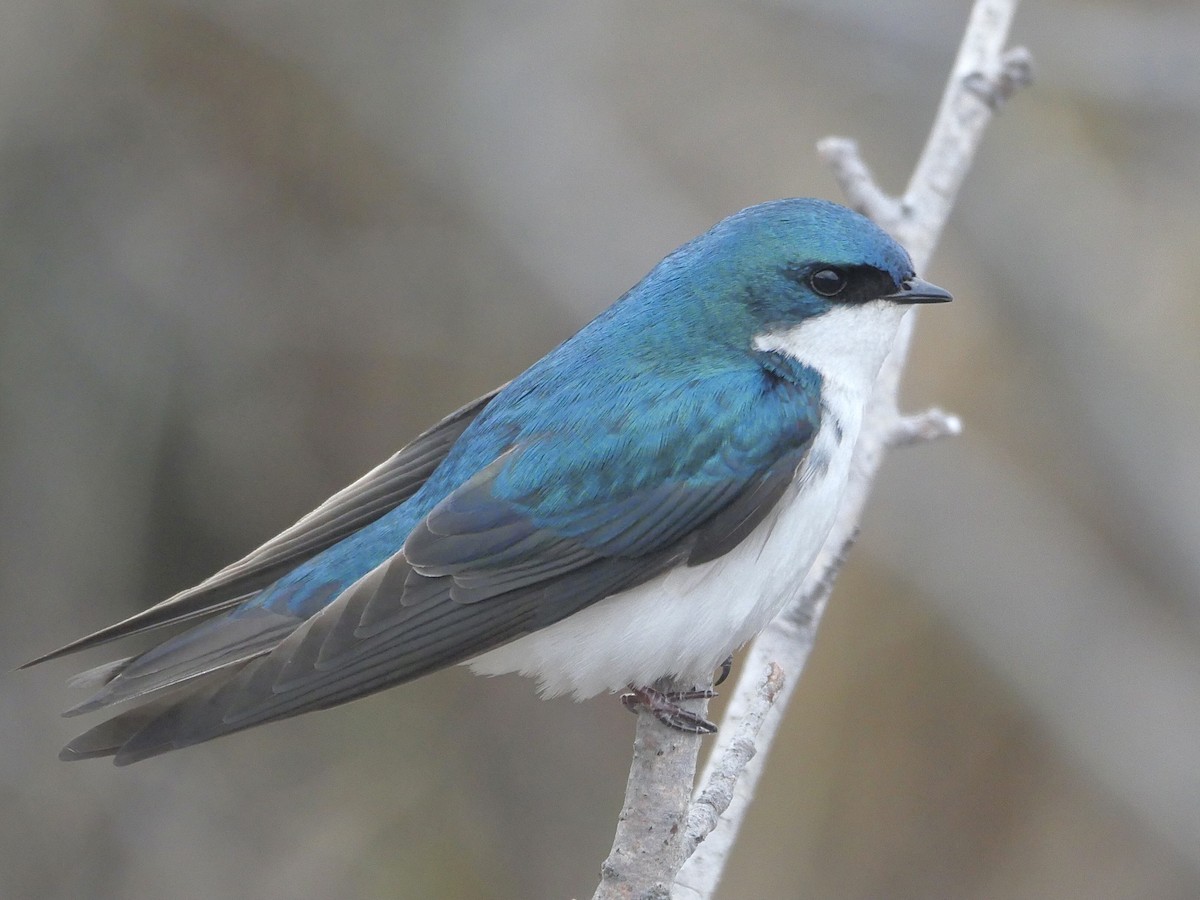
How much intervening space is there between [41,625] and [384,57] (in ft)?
5.83

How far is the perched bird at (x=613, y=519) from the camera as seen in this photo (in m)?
1.85

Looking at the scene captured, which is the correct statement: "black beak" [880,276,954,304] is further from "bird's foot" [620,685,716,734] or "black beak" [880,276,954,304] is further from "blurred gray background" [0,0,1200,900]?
"blurred gray background" [0,0,1200,900]

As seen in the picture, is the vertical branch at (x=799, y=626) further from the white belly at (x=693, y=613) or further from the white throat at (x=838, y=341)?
the white throat at (x=838, y=341)

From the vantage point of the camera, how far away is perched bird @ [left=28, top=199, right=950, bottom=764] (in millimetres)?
1854

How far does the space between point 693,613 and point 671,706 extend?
0.17m

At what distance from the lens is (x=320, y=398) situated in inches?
159

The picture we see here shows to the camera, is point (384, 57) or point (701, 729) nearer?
point (701, 729)

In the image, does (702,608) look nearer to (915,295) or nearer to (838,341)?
(838,341)

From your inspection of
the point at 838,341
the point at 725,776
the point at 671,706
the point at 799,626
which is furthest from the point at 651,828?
the point at 838,341

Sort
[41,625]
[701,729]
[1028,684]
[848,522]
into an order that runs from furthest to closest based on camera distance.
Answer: [41,625] < [1028,684] < [848,522] < [701,729]

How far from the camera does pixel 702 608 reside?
1.99m

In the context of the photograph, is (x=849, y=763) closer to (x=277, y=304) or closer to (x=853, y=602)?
(x=853, y=602)

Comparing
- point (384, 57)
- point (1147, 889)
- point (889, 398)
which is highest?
point (384, 57)

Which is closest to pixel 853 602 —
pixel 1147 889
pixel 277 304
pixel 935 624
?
pixel 935 624
